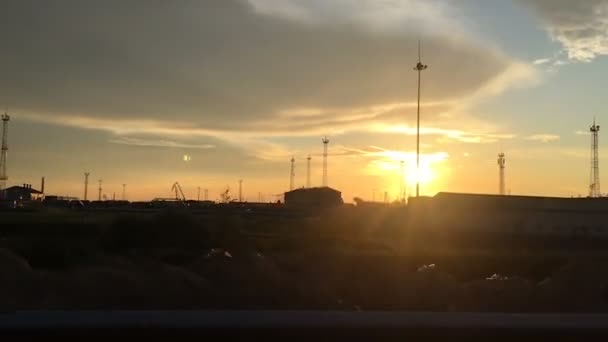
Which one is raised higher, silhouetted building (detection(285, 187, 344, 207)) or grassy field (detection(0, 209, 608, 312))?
silhouetted building (detection(285, 187, 344, 207))

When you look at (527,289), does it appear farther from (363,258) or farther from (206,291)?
(363,258)

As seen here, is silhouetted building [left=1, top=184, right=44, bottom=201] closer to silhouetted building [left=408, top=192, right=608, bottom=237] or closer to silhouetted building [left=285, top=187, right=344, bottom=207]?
silhouetted building [left=285, top=187, right=344, bottom=207]

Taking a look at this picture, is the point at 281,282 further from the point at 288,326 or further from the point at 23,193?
the point at 23,193

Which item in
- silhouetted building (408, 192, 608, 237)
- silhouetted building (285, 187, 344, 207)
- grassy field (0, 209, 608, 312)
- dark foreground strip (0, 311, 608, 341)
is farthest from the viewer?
silhouetted building (285, 187, 344, 207)

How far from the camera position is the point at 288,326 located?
494cm

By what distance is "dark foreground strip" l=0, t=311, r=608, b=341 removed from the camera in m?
4.73

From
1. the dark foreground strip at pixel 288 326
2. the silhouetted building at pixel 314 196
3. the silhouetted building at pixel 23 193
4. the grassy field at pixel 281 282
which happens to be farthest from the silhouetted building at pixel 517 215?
the silhouetted building at pixel 23 193

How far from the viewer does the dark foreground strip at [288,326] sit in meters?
4.73

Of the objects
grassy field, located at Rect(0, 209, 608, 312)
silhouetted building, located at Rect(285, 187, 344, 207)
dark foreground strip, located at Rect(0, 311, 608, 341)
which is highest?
silhouetted building, located at Rect(285, 187, 344, 207)

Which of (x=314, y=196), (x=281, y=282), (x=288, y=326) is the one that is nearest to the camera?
(x=288, y=326)

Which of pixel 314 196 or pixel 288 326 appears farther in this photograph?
pixel 314 196

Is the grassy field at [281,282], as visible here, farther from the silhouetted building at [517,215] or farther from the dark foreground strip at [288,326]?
the silhouetted building at [517,215]

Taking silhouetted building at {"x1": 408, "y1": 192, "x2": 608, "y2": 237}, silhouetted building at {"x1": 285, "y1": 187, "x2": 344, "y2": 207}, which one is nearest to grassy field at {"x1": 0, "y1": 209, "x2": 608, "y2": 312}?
silhouetted building at {"x1": 408, "y1": 192, "x2": 608, "y2": 237}

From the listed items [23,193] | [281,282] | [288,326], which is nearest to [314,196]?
[23,193]
